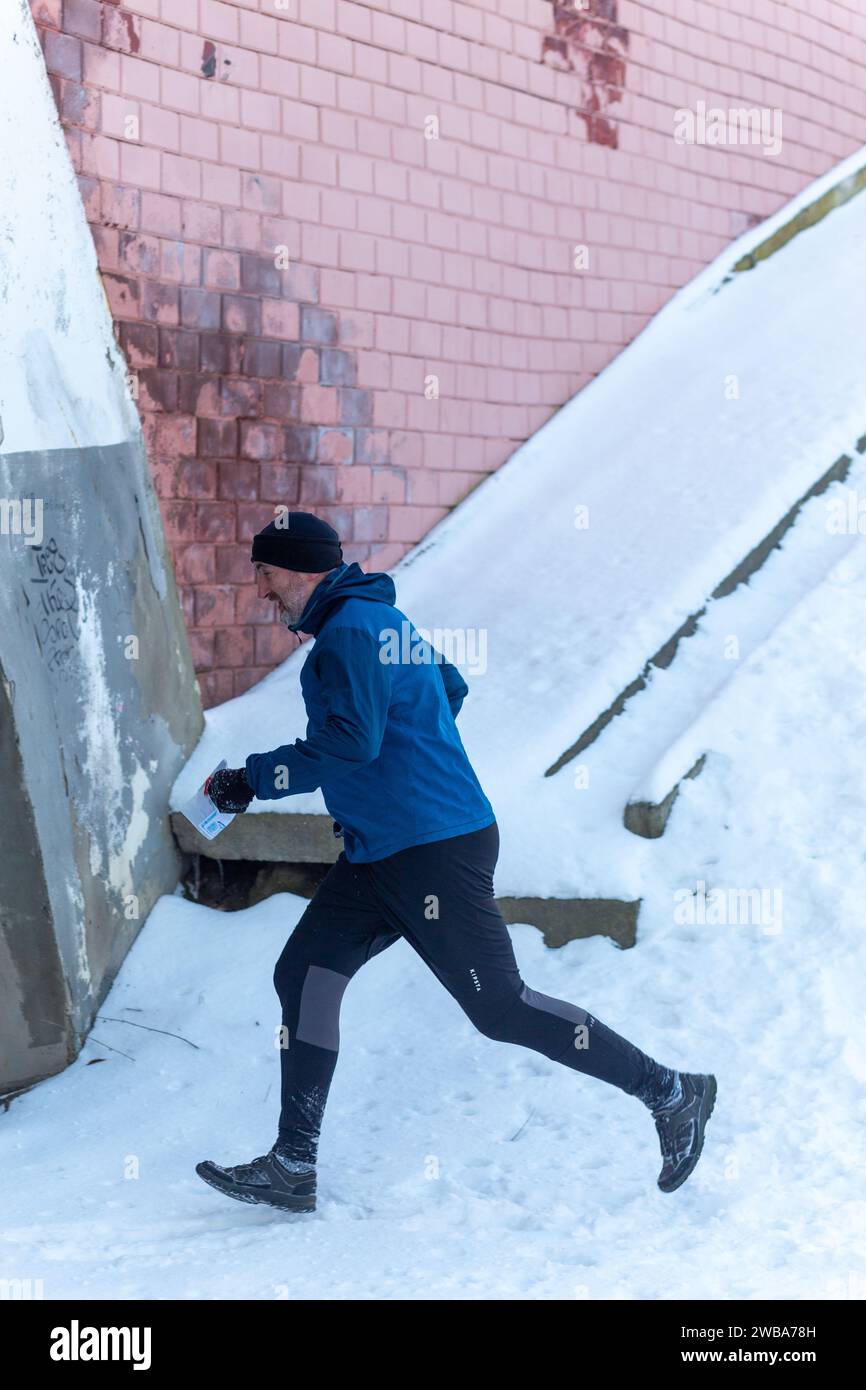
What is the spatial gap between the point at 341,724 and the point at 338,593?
1.13ft

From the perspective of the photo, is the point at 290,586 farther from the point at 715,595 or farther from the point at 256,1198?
the point at 715,595

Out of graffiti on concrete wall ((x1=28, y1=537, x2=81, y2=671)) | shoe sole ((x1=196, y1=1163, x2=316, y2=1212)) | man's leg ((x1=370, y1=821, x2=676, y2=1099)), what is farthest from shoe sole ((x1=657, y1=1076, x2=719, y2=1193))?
graffiti on concrete wall ((x1=28, y1=537, x2=81, y2=671))

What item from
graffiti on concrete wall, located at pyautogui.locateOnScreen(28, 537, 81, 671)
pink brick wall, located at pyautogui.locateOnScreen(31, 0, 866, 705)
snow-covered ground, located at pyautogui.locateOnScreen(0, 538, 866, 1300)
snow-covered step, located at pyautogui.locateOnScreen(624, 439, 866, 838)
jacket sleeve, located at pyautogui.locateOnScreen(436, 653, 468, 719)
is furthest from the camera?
pink brick wall, located at pyautogui.locateOnScreen(31, 0, 866, 705)

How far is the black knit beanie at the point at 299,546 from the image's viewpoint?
3273mm

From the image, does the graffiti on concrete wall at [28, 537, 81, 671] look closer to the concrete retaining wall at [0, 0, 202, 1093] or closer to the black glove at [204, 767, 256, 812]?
the concrete retaining wall at [0, 0, 202, 1093]

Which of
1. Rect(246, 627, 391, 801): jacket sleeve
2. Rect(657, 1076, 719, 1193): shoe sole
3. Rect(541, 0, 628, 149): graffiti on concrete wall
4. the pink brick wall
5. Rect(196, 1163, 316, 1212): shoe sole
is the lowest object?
Rect(196, 1163, 316, 1212): shoe sole

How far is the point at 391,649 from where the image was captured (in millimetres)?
3197

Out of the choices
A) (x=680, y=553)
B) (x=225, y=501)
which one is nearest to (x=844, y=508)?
(x=680, y=553)

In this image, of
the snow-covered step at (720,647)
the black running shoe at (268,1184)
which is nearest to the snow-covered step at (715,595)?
the snow-covered step at (720,647)

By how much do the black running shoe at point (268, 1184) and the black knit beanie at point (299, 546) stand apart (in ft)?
4.84

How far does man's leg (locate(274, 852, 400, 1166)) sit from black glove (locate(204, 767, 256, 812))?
0.34 meters

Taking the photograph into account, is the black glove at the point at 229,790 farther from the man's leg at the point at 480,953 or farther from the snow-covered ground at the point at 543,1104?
the snow-covered ground at the point at 543,1104

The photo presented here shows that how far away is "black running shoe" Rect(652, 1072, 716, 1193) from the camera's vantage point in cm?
334
